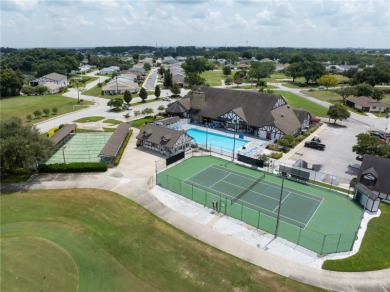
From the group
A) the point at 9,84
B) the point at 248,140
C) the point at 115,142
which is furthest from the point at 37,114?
the point at 248,140

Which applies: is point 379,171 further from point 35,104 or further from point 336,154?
point 35,104

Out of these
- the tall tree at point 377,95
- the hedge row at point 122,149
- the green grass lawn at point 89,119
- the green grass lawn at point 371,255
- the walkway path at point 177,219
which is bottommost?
the walkway path at point 177,219

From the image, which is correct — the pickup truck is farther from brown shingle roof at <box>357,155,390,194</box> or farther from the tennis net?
the tennis net

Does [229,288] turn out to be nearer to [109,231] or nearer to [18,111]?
[109,231]

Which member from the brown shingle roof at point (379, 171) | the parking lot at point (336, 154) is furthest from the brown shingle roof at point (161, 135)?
the brown shingle roof at point (379, 171)

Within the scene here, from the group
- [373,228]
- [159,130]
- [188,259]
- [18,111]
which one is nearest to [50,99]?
[18,111]

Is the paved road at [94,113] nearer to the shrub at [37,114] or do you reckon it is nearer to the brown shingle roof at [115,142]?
the shrub at [37,114]

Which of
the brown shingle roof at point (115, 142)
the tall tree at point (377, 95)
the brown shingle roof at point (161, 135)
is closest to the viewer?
the brown shingle roof at point (115, 142)
